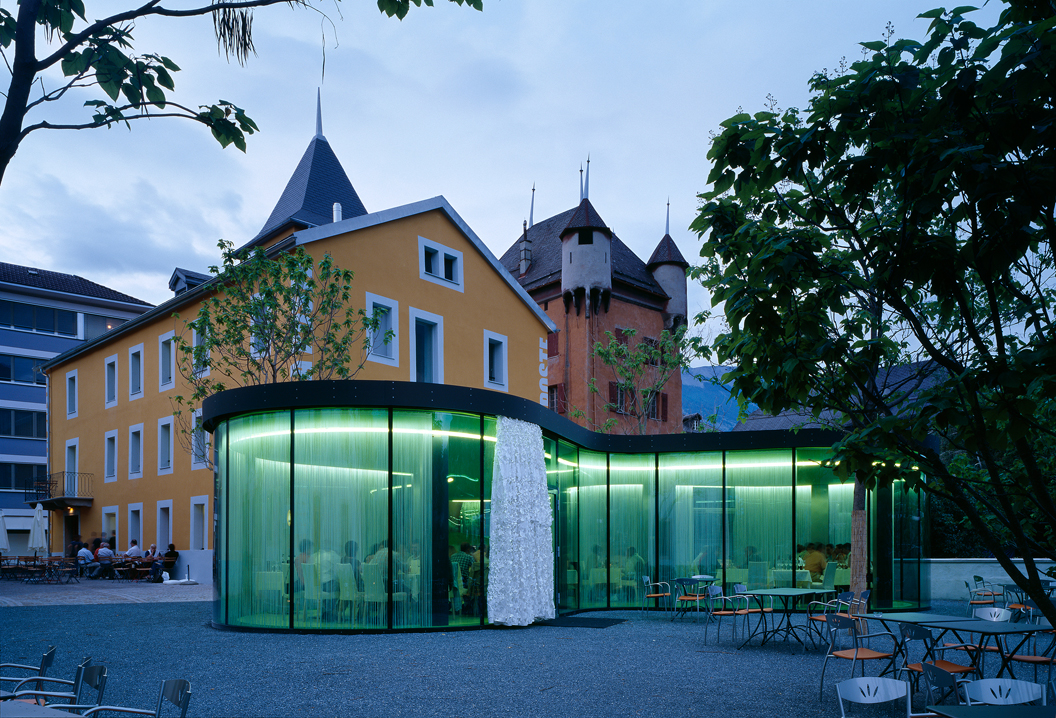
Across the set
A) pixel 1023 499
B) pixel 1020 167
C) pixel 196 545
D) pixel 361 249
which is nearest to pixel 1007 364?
pixel 1020 167

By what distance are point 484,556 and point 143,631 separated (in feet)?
15.9

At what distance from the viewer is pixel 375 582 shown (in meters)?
12.2

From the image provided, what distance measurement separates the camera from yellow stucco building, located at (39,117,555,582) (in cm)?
2453

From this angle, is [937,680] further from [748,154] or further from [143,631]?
[143,631]

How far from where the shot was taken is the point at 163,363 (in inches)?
1069

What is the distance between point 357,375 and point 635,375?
16.0 metres

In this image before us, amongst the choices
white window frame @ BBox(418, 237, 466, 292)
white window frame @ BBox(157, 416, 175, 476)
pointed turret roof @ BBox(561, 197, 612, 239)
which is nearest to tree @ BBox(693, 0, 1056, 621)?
white window frame @ BBox(418, 237, 466, 292)

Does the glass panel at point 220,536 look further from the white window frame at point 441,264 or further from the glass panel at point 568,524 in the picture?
the white window frame at point 441,264

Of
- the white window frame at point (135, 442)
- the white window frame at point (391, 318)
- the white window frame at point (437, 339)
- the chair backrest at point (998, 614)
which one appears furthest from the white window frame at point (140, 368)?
the chair backrest at point (998, 614)

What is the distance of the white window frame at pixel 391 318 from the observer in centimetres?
2377

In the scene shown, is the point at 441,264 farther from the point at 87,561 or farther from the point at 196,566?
the point at 87,561

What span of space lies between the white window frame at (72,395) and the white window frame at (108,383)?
9.89 ft

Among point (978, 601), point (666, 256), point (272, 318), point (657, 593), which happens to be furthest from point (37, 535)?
point (666, 256)

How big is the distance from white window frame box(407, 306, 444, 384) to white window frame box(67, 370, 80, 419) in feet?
51.6
